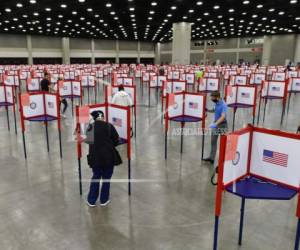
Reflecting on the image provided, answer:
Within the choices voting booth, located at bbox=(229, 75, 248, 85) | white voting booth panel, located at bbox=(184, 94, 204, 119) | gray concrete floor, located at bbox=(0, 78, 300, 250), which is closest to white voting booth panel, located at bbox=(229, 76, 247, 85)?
voting booth, located at bbox=(229, 75, 248, 85)

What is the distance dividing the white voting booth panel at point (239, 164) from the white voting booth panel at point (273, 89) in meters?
8.34

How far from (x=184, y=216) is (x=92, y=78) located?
41.5ft

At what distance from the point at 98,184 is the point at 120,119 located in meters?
1.34

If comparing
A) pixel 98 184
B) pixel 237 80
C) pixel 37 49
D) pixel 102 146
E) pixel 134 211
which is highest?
pixel 37 49

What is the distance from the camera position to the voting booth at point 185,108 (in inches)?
283

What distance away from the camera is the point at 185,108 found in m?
7.51

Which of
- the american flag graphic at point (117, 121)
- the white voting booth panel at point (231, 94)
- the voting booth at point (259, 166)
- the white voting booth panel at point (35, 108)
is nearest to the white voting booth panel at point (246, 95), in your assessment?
the white voting booth panel at point (231, 94)

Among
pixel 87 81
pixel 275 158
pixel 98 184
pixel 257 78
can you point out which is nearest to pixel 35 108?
pixel 98 184

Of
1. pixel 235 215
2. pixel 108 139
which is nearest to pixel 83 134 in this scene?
pixel 108 139

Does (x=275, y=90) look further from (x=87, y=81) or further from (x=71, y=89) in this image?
(x=87, y=81)

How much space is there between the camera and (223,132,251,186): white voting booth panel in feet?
10.5

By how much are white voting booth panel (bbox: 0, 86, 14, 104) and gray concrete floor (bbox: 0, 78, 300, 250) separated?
98.3 inches

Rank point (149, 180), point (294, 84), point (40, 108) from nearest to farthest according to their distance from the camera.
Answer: point (149, 180) < point (40, 108) < point (294, 84)

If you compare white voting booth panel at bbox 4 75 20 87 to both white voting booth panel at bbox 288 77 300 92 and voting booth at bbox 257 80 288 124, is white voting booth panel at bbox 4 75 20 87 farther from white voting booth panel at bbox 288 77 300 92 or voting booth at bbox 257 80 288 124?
white voting booth panel at bbox 288 77 300 92
